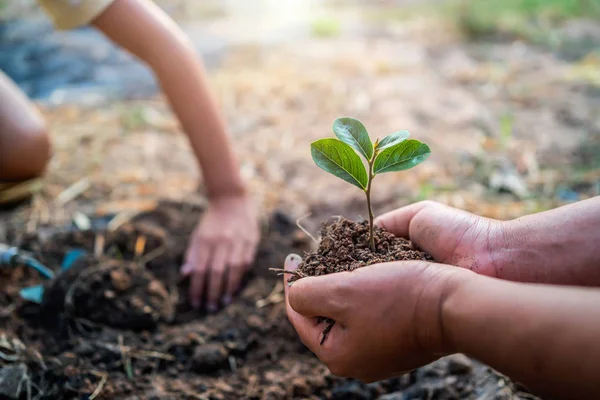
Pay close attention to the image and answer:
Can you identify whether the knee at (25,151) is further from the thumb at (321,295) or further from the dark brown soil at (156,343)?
the thumb at (321,295)

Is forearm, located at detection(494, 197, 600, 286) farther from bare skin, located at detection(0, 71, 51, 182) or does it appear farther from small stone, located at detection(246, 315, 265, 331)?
bare skin, located at detection(0, 71, 51, 182)

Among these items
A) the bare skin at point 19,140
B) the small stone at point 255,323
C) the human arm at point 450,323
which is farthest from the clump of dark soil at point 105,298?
the bare skin at point 19,140

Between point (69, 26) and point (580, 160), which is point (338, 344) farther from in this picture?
point (580, 160)

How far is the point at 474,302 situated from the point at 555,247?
0.35 metres

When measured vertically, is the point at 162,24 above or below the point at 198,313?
above

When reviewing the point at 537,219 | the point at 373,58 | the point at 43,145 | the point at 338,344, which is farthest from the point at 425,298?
the point at 373,58

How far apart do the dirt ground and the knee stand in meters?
0.13

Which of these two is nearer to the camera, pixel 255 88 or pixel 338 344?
pixel 338 344

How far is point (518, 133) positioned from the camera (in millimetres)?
2660

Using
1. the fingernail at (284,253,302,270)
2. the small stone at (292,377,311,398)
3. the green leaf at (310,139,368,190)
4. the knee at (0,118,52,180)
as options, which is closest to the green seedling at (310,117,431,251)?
the green leaf at (310,139,368,190)

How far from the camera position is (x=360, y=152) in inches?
39.9

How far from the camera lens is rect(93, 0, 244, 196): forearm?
1644 millimetres

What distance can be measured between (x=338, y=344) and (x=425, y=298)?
0.60 ft

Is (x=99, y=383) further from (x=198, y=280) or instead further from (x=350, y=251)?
(x=350, y=251)
